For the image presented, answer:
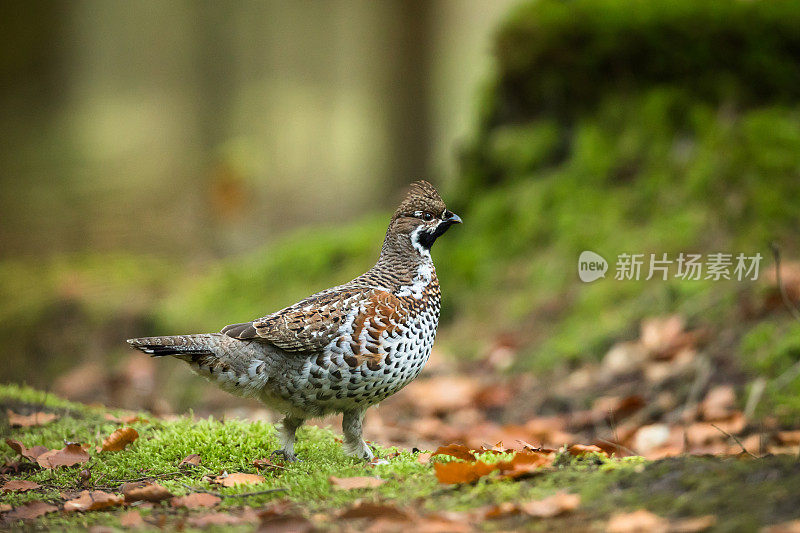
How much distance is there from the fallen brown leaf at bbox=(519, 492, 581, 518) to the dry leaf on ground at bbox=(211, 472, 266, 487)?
1340 mm

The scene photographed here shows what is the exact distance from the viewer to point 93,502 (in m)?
3.14

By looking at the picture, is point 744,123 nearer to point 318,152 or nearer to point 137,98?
point 318,152

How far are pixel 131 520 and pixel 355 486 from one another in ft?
2.88

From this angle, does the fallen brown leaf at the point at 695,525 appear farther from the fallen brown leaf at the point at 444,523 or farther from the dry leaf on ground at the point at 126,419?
the dry leaf on ground at the point at 126,419

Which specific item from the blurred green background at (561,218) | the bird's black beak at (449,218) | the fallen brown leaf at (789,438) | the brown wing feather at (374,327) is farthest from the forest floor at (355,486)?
the blurred green background at (561,218)

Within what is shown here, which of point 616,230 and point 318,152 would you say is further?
point 318,152

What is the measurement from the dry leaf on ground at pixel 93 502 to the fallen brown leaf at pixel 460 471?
137 centimetres

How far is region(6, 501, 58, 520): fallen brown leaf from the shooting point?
315 centimetres

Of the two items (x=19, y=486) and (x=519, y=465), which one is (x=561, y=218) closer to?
(x=519, y=465)

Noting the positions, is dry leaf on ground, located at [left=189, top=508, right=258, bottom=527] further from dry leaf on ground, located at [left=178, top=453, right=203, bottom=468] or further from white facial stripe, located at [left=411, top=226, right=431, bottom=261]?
white facial stripe, located at [left=411, top=226, right=431, bottom=261]

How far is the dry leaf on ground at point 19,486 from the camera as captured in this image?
11.6 ft

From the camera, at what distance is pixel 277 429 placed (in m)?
4.00

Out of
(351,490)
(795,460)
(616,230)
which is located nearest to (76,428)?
(351,490)

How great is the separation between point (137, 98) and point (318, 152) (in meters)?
7.26
